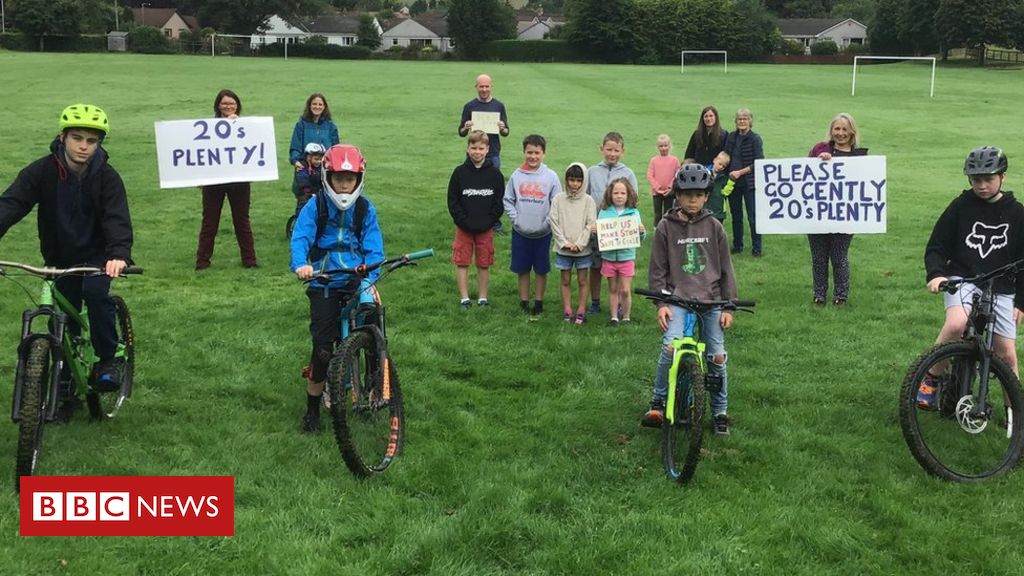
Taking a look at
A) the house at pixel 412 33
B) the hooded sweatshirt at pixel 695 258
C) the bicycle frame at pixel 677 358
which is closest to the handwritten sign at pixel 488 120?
the hooded sweatshirt at pixel 695 258

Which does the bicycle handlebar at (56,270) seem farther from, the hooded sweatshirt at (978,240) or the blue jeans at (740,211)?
the blue jeans at (740,211)

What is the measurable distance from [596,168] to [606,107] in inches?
1131

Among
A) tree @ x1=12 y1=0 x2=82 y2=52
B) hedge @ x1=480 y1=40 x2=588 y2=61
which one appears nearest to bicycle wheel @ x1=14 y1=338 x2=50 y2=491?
hedge @ x1=480 y1=40 x2=588 y2=61

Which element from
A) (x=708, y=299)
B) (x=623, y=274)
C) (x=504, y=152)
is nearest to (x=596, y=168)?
(x=623, y=274)

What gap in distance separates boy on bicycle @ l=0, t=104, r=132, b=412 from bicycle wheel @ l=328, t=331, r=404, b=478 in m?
1.58

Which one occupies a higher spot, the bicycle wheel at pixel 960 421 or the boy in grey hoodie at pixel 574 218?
the boy in grey hoodie at pixel 574 218

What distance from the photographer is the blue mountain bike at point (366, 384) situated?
5.06 meters

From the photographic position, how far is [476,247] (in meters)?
9.32

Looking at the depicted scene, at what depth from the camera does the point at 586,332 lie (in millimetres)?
8656

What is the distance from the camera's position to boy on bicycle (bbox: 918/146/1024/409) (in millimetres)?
5770

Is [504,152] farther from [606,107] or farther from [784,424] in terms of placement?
[784,424]

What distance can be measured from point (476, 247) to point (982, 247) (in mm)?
5081

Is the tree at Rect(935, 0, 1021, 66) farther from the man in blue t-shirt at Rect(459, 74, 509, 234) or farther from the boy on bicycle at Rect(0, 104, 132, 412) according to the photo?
the boy on bicycle at Rect(0, 104, 132, 412)

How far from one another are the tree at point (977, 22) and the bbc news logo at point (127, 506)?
86.6m
